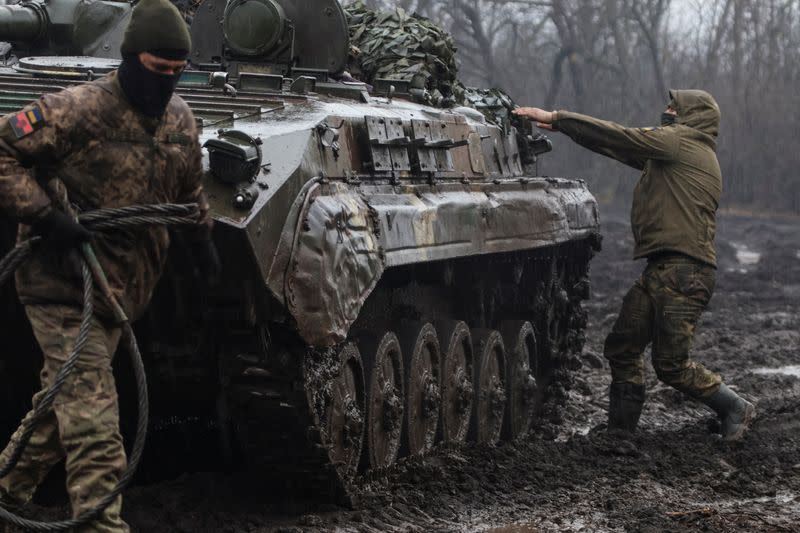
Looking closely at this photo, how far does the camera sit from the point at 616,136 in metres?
9.62

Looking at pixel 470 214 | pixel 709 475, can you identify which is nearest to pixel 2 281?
pixel 470 214

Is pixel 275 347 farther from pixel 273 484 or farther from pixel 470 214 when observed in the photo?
pixel 470 214

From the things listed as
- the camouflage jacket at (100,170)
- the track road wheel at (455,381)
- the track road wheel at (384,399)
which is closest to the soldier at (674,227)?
the track road wheel at (455,381)

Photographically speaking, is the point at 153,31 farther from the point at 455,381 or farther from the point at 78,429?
the point at 455,381

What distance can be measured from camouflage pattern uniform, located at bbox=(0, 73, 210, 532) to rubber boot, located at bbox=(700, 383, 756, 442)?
4.98 m

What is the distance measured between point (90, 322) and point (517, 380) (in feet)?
18.9

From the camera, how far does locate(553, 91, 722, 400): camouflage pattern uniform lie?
9.65 meters

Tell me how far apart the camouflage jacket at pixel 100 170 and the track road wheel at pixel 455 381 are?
146 inches

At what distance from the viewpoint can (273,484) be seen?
7219 mm

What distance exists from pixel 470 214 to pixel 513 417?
8.19 feet

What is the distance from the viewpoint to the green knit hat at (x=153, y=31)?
5.53 meters

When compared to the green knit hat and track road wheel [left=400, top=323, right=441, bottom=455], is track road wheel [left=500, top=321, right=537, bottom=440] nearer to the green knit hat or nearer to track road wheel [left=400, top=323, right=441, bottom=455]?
track road wheel [left=400, top=323, right=441, bottom=455]

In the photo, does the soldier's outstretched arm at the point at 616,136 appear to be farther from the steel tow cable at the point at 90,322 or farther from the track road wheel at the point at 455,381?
the steel tow cable at the point at 90,322

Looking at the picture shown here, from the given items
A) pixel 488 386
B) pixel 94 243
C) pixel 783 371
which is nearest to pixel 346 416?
pixel 94 243
